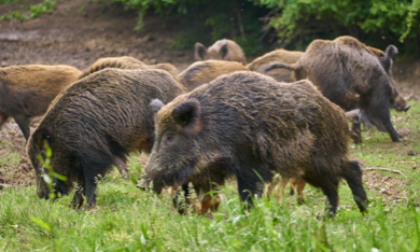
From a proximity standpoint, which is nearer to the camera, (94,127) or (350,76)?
(94,127)

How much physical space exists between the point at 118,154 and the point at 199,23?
12887 millimetres

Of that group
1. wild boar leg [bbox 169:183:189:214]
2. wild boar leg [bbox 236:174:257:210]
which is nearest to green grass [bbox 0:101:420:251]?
wild boar leg [bbox 169:183:189:214]

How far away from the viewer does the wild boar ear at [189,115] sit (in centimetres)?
446

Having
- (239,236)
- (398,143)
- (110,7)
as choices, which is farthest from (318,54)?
(110,7)

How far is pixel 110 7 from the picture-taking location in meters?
20.2

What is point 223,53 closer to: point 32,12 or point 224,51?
point 224,51

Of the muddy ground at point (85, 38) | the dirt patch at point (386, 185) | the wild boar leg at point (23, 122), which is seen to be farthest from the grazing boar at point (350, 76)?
the muddy ground at point (85, 38)

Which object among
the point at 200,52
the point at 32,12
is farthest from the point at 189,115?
the point at 32,12

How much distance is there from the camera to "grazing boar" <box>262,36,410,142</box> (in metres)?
8.73

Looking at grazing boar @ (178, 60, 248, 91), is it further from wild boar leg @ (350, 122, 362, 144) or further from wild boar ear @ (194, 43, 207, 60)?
wild boar ear @ (194, 43, 207, 60)

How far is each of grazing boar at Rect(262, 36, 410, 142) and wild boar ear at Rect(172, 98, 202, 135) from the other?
4.57 meters

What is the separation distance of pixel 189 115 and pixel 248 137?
1.78 ft

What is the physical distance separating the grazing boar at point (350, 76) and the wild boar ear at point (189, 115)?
15.0ft

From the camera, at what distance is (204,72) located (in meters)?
8.61
